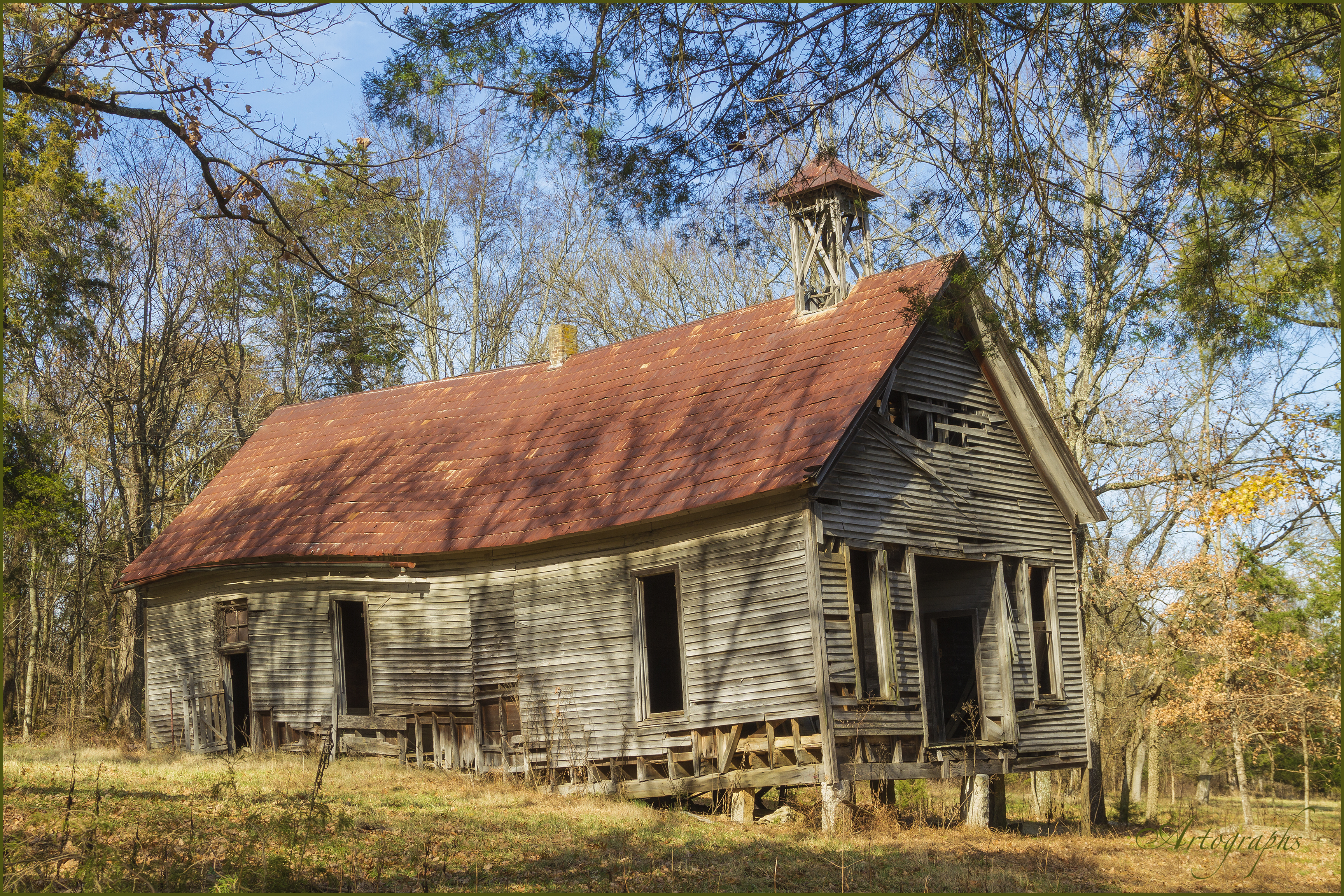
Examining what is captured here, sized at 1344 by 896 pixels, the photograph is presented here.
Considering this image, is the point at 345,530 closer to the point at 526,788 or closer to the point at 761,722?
the point at 526,788

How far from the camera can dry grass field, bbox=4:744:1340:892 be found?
27.2 feet

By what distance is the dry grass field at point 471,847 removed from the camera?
830cm

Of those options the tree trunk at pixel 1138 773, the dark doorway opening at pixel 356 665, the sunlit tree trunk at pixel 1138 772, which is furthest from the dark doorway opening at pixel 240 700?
the tree trunk at pixel 1138 773

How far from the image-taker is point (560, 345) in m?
20.8

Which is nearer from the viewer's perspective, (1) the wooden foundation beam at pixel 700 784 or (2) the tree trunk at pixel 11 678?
(1) the wooden foundation beam at pixel 700 784

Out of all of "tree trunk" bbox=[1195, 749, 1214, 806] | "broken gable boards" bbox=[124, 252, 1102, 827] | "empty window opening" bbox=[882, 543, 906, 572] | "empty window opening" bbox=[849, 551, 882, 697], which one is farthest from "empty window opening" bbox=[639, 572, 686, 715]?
"tree trunk" bbox=[1195, 749, 1214, 806]

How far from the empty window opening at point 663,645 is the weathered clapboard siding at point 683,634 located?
2468mm

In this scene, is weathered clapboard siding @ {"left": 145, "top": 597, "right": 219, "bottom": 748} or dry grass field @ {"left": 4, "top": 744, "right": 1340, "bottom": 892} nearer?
dry grass field @ {"left": 4, "top": 744, "right": 1340, "bottom": 892}

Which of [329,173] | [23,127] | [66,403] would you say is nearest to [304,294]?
[66,403]

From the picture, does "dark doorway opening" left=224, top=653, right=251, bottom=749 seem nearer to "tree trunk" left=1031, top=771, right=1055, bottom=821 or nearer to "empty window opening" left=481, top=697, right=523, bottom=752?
"empty window opening" left=481, top=697, right=523, bottom=752

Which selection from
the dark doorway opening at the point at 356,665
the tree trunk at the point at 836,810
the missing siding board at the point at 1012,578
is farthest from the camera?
the dark doorway opening at the point at 356,665

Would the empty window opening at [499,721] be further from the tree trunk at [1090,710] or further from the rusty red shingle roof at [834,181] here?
the tree trunk at [1090,710]

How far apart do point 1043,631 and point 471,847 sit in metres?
10.2

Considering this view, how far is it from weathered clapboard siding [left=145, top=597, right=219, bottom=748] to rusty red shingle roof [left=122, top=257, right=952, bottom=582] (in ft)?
2.83
